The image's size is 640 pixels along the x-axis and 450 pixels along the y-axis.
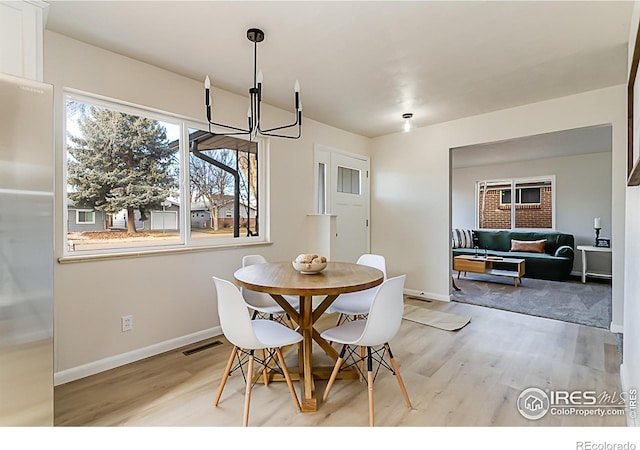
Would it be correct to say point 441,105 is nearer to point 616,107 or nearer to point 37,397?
point 616,107

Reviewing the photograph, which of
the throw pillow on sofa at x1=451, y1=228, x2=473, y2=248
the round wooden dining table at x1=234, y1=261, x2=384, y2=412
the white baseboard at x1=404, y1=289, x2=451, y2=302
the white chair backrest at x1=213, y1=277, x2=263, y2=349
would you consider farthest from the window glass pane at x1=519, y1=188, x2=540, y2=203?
the white chair backrest at x1=213, y1=277, x2=263, y2=349

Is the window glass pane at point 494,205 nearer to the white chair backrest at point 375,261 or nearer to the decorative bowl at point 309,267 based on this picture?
the white chair backrest at point 375,261

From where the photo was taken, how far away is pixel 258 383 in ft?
7.36

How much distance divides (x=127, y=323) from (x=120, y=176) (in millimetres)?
1171

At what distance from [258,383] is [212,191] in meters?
1.86

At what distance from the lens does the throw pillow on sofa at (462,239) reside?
684 cm

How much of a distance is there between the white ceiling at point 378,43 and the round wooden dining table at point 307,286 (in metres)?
1.66

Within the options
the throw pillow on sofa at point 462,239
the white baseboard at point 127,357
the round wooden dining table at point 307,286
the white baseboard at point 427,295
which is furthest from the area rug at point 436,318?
the throw pillow on sofa at point 462,239

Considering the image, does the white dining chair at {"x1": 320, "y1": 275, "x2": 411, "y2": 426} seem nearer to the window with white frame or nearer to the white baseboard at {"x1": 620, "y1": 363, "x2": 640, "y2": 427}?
the white baseboard at {"x1": 620, "y1": 363, "x2": 640, "y2": 427}

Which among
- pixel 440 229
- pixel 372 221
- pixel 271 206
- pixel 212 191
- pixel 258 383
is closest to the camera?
pixel 258 383

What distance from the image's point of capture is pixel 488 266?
5.45 m

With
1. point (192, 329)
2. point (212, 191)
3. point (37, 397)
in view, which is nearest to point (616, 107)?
point (212, 191)

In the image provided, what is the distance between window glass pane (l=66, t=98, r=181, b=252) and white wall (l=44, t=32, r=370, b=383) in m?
0.13

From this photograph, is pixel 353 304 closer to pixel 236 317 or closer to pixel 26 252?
pixel 236 317
